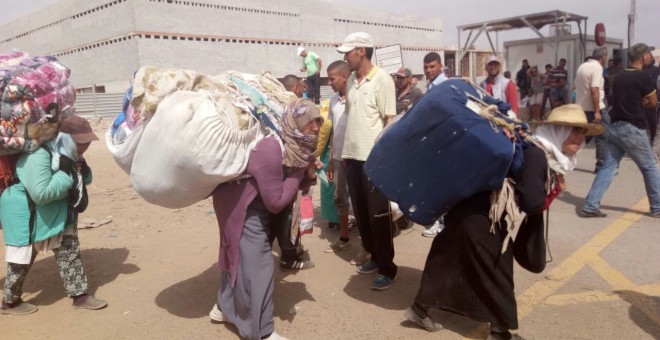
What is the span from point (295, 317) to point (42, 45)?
81.5ft

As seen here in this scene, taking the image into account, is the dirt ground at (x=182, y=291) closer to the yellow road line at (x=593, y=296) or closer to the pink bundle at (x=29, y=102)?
the yellow road line at (x=593, y=296)

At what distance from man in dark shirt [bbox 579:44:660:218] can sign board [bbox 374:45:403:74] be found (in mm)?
3143

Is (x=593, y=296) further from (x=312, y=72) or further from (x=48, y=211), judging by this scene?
(x=312, y=72)

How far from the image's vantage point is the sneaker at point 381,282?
386 cm

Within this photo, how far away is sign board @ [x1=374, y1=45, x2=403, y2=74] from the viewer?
7.62m

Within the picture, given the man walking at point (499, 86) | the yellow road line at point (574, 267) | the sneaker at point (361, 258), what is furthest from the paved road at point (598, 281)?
the man walking at point (499, 86)

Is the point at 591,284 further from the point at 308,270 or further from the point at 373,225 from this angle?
the point at 308,270

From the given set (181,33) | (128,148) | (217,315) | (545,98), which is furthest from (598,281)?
(181,33)

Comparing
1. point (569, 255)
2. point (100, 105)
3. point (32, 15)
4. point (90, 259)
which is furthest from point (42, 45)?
point (569, 255)

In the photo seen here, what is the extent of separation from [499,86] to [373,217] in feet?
10.2

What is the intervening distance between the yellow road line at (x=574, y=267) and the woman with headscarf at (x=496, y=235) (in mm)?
611

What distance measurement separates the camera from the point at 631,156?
5422 millimetres

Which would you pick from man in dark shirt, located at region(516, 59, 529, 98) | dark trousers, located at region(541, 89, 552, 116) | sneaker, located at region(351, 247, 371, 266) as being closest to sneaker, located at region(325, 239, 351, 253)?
sneaker, located at region(351, 247, 371, 266)

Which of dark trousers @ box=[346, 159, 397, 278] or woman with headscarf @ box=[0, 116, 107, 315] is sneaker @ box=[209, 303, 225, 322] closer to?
woman with headscarf @ box=[0, 116, 107, 315]
